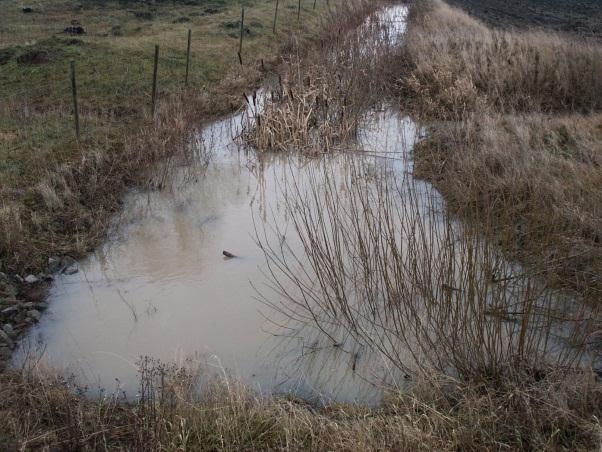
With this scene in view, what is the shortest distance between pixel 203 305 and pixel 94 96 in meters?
6.78

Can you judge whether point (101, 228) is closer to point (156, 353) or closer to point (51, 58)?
point (156, 353)

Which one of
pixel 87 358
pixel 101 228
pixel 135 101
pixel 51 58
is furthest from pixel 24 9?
pixel 87 358

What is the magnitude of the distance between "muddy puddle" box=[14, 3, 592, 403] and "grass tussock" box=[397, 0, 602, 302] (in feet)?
2.81

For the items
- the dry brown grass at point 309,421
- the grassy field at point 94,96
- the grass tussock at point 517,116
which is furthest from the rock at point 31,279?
the grass tussock at point 517,116

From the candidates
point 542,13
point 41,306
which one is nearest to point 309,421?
point 41,306

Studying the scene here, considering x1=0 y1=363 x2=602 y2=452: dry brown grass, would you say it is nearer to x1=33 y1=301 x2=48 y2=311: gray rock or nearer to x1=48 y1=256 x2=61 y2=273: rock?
x1=33 y1=301 x2=48 y2=311: gray rock

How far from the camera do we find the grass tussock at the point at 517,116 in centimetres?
612

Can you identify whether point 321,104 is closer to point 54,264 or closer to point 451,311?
point 54,264

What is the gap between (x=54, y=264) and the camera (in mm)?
6410

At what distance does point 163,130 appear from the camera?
9234 millimetres

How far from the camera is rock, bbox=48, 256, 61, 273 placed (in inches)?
251

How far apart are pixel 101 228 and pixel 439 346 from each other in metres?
4.41

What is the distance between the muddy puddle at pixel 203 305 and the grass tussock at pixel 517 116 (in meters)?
0.86

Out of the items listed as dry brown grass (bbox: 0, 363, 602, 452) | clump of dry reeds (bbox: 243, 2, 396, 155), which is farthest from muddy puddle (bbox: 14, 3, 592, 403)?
clump of dry reeds (bbox: 243, 2, 396, 155)
